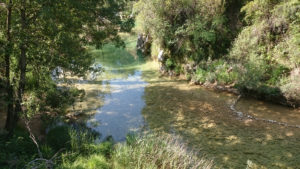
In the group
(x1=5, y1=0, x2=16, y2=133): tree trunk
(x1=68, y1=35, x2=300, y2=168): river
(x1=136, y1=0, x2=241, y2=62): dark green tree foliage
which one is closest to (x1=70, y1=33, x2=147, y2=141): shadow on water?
(x1=68, y1=35, x2=300, y2=168): river

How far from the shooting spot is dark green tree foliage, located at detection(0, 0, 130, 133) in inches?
231

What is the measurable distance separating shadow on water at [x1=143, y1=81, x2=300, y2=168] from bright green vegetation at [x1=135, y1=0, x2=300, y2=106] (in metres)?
1.61

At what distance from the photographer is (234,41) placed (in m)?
13.0

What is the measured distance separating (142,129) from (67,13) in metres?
4.85

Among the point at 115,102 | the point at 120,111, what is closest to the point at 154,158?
the point at 120,111

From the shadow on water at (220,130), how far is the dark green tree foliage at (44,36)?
13.8 feet

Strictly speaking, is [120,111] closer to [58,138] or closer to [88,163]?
[58,138]

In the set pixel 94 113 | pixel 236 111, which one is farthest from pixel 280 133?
pixel 94 113

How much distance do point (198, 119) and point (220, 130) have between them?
1.24 m

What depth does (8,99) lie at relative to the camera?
6539 mm

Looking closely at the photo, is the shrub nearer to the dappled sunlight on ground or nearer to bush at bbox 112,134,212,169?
the dappled sunlight on ground

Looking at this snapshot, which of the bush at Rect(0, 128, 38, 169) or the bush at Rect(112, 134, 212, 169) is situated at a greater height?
the bush at Rect(0, 128, 38, 169)

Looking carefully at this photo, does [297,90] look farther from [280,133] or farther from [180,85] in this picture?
[180,85]

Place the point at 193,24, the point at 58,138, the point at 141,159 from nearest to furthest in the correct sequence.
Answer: the point at 141,159
the point at 58,138
the point at 193,24
